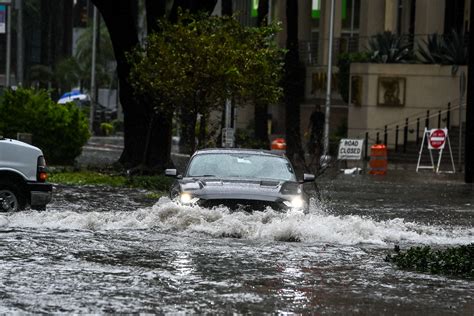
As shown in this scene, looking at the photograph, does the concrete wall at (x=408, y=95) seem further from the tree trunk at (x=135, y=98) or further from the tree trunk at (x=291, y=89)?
the tree trunk at (x=135, y=98)

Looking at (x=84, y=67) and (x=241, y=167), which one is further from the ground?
(x=84, y=67)

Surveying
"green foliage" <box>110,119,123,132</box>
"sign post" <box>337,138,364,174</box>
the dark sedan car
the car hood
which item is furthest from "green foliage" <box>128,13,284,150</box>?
"green foliage" <box>110,119,123,132</box>

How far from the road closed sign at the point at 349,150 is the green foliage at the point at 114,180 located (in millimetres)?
12522

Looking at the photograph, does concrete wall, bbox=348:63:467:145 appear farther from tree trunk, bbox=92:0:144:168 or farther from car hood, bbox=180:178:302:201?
car hood, bbox=180:178:302:201

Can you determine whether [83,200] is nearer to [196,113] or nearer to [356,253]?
[196,113]

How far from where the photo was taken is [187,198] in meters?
19.5

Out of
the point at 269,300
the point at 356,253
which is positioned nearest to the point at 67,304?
the point at 269,300

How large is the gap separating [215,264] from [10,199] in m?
6.86

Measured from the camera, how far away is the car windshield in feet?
68.4

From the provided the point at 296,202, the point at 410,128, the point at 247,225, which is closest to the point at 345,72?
the point at 410,128

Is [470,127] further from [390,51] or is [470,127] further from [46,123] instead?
[390,51]

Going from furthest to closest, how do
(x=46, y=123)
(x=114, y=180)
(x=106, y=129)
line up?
(x=106, y=129)
(x=46, y=123)
(x=114, y=180)

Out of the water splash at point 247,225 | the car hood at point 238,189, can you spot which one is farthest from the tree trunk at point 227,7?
the car hood at point 238,189

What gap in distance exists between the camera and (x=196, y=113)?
31797 mm
